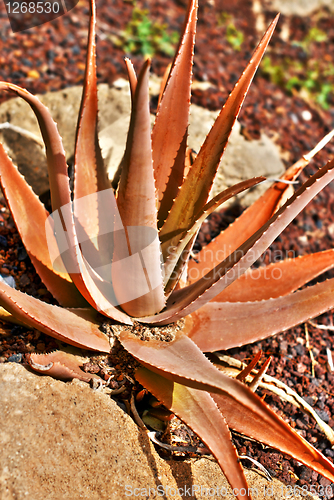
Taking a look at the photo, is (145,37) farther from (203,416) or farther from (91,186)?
(203,416)

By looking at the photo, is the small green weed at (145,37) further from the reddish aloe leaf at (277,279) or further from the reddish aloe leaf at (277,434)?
the reddish aloe leaf at (277,434)

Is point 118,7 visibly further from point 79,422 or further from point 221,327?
point 79,422

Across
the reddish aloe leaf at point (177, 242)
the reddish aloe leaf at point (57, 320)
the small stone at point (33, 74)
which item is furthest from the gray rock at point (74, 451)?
the small stone at point (33, 74)

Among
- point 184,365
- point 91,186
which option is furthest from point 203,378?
point 91,186

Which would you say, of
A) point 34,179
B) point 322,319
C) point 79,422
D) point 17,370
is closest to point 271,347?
point 322,319

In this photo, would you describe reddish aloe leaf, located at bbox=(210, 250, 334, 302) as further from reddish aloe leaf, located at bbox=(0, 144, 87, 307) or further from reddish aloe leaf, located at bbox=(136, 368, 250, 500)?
reddish aloe leaf, located at bbox=(0, 144, 87, 307)

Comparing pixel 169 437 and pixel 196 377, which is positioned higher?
pixel 196 377
